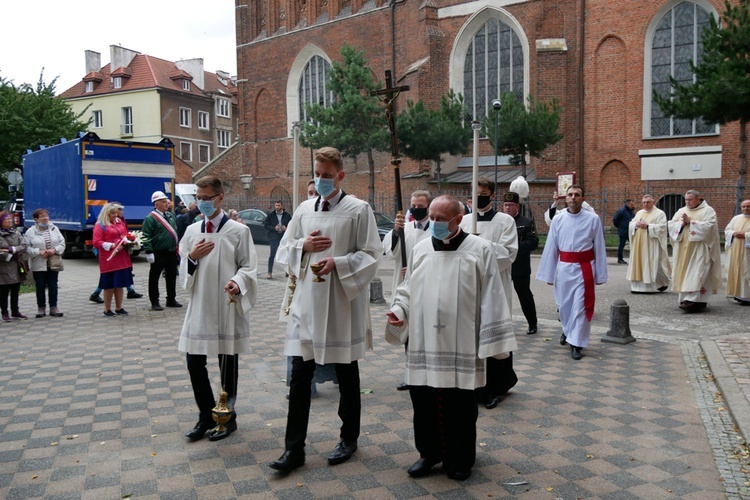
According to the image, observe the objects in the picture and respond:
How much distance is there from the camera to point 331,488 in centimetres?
430

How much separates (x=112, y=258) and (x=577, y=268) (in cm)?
720

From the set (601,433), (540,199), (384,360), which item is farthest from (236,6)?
(601,433)

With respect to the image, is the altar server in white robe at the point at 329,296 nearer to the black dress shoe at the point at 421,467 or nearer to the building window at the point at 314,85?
the black dress shoe at the point at 421,467

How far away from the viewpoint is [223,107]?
58344mm

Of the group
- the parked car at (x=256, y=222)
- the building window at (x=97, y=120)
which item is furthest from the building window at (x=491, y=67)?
the building window at (x=97, y=120)

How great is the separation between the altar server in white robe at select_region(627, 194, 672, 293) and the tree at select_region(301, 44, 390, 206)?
54.4ft

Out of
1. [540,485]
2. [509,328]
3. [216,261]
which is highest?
[216,261]

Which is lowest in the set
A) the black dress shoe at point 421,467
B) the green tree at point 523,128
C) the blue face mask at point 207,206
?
the black dress shoe at point 421,467

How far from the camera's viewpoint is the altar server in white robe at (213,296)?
16.9 ft

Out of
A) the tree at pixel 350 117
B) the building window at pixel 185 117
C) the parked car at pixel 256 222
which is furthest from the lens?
the building window at pixel 185 117

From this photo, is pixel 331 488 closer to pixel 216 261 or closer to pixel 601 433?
pixel 216 261

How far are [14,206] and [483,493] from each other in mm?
27898

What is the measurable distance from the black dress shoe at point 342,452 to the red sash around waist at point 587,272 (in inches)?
158

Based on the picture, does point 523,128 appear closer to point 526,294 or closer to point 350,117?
point 350,117
